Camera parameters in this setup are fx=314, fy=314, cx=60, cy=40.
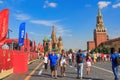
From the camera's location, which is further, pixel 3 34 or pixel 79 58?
pixel 79 58

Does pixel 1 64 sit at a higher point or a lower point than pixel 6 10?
lower

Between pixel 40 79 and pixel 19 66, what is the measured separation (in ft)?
27.9

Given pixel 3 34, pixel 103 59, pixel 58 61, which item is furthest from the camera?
pixel 103 59

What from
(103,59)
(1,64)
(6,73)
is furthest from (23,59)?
(103,59)

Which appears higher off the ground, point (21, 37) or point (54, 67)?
point (21, 37)

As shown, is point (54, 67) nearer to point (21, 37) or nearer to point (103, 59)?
point (21, 37)

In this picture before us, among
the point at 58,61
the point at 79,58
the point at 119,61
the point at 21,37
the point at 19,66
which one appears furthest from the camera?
the point at 21,37

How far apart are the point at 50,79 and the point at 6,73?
Answer: 4126 millimetres

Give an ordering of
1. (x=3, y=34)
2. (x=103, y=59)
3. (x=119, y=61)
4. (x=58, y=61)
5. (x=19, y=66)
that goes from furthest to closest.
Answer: (x=103, y=59), (x=19, y=66), (x=58, y=61), (x=3, y=34), (x=119, y=61)

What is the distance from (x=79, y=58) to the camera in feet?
61.7

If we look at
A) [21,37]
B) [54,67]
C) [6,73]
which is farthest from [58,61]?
[21,37]

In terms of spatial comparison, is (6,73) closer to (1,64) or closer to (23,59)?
(1,64)

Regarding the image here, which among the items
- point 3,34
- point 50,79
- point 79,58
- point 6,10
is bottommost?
point 50,79

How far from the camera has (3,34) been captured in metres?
17.6
